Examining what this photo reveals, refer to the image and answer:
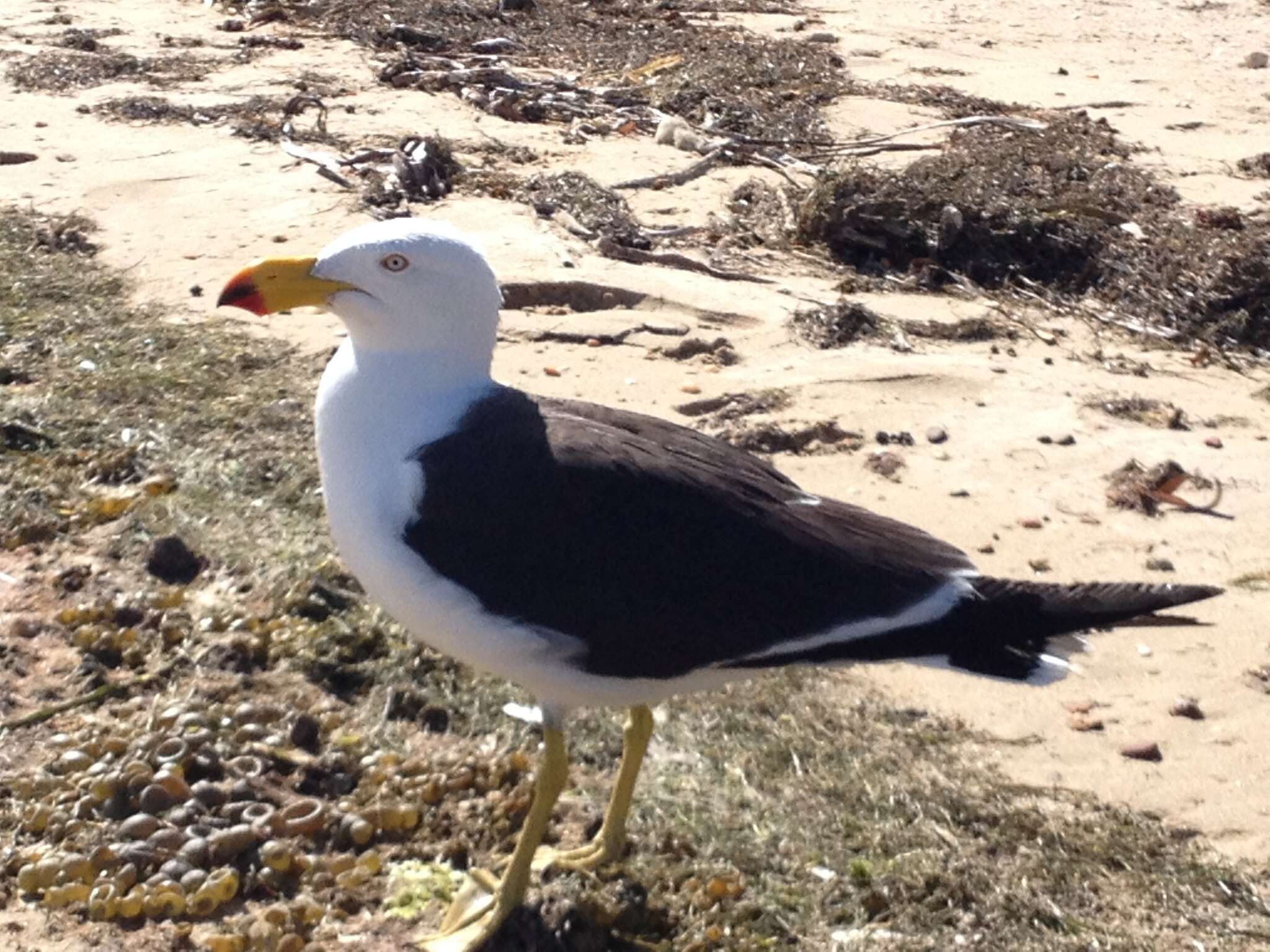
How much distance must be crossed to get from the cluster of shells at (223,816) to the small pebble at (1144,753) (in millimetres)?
1585

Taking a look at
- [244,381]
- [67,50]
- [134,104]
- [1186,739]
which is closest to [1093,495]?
[1186,739]

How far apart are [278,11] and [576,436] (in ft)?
33.5

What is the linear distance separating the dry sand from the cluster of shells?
4.83ft

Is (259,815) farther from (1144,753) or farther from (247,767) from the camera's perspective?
(1144,753)

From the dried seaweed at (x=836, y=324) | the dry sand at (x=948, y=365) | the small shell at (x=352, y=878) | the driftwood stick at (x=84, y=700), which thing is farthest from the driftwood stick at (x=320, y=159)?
the small shell at (x=352, y=878)

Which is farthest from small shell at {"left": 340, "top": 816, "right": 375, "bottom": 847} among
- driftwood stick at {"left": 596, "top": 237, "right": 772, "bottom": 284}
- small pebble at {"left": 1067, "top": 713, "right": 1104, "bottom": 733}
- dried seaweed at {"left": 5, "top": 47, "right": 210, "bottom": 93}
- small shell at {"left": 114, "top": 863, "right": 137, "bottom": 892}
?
dried seaweed at {"left": 5, "top": 47, "right": 210, "bottom": 93}

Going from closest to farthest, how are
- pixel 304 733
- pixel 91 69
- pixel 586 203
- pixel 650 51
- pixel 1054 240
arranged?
pixel 304 733 < pixel 1054 240 < pixel 586 203 < pixel 91 69 < pixel 650 51

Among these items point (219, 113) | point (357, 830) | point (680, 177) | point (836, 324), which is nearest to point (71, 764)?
point (357, 830)

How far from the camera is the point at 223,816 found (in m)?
3.82

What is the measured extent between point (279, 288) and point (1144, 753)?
2.50 metres

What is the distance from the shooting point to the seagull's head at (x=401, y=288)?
3527mm

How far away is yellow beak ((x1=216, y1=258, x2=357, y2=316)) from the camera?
3.59 metres

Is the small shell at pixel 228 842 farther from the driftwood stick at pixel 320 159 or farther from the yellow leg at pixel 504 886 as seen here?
the driftwood stick at pixel 320 159

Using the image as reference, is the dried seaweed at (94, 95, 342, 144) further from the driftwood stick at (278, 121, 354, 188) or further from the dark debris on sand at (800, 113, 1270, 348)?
the dark debris on sand at (800, 113, 1270, 348)
